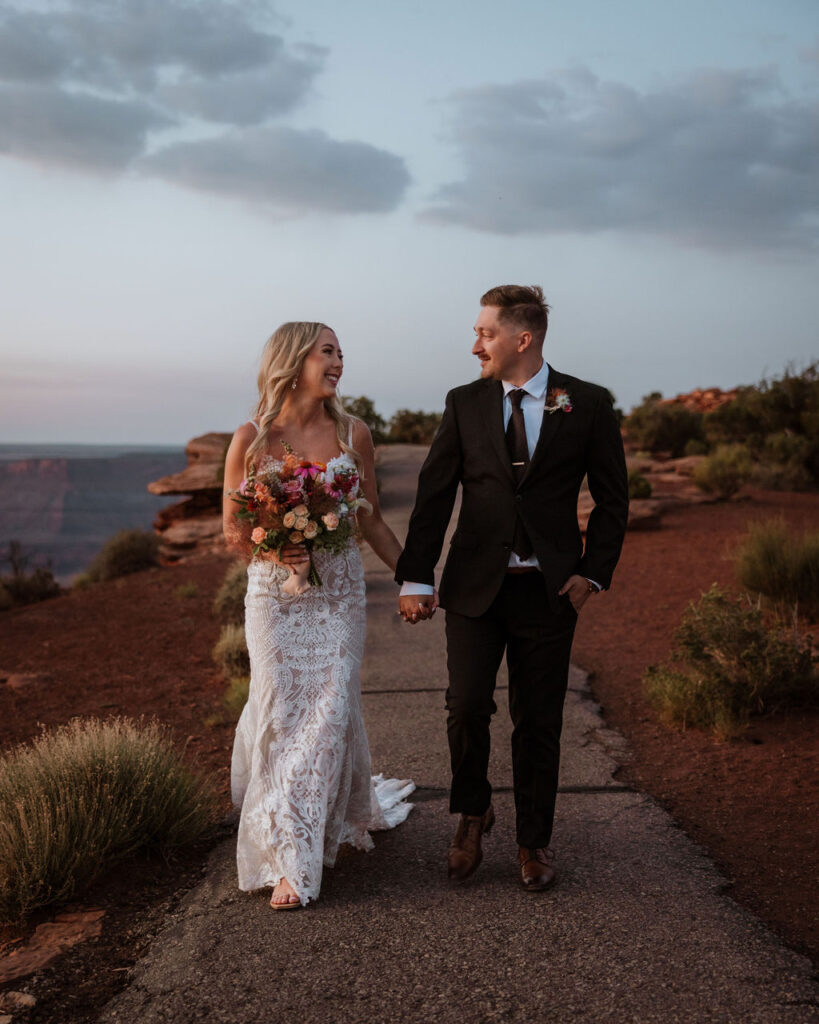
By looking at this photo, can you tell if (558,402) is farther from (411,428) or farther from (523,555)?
(411,428)

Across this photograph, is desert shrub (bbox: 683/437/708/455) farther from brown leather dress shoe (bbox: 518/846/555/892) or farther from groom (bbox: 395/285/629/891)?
brown leather dress shoe (bbox: 518/846/555/892)

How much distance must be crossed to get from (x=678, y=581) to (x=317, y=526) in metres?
9.09

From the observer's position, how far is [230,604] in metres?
11.9

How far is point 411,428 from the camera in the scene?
1346 inches

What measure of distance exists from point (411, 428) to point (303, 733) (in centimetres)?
3034

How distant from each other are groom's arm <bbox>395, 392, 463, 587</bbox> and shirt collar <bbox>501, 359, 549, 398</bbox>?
255 millimetres

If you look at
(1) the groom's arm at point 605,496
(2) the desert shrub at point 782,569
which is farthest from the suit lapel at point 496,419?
(2) the desert shrub at point 782,569

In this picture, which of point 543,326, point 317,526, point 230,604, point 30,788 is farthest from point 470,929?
point 230,604

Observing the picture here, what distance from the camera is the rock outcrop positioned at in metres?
18.6

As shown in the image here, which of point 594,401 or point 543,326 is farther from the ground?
point 543,326

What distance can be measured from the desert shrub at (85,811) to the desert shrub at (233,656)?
4.29 meters

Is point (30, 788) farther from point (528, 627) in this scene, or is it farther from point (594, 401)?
point (594, 401)

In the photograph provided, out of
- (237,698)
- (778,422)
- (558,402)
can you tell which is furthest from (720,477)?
(558,402)

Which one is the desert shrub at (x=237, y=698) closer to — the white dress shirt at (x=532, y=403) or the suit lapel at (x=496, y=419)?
the white dress shirt at (x=532, y=403)
